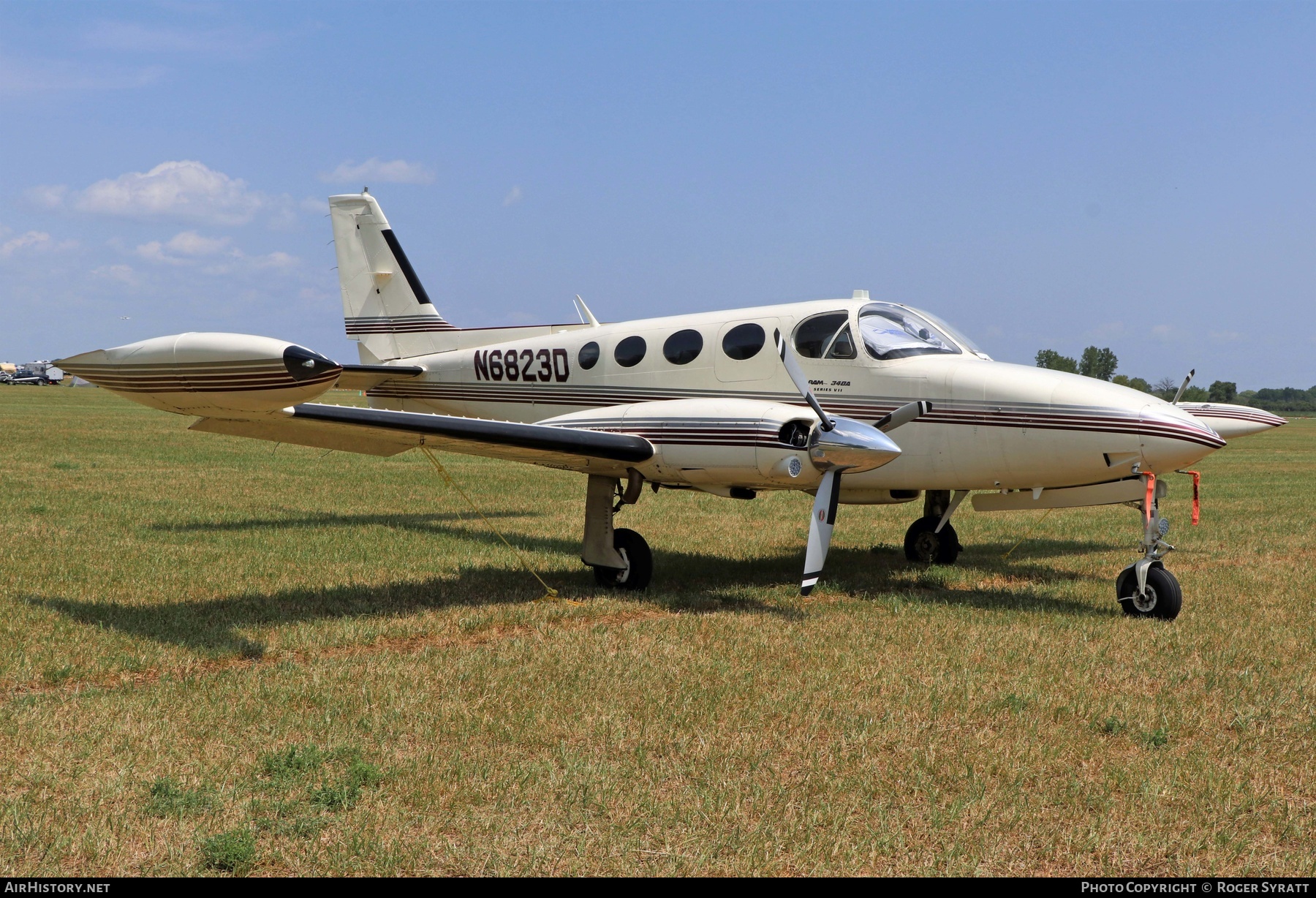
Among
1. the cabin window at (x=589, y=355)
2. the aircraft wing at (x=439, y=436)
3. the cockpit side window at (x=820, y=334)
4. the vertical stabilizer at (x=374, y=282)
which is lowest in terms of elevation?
the aircraft wing at (x=439, y=436)

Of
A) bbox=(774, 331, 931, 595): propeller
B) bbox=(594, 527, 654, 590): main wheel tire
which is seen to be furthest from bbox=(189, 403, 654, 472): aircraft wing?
bbox=(774, 331, 931, 595): propeller

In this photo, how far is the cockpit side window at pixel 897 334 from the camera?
10507 millimetres

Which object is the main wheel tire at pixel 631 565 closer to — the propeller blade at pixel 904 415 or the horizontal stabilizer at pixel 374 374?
the propeller blade at pixel 904 415

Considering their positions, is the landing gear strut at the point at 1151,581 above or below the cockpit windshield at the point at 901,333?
below

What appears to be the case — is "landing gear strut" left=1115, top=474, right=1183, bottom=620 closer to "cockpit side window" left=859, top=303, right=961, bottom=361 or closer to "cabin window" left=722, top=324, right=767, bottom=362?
"cockpit side window" left=859, top=303, right=961, bottom=361

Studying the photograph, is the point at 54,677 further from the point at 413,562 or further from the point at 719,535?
the point at 719,535

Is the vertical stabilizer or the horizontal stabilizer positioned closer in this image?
the horizontal stabilizer

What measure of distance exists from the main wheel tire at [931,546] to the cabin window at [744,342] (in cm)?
356

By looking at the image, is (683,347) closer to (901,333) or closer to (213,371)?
(901,333)

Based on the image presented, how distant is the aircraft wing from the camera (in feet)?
28.7

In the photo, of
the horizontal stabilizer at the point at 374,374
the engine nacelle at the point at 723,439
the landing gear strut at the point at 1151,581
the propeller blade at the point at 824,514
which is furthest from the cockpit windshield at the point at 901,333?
the horizontal stabilizer at the point at 374,374

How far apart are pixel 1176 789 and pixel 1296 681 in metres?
2.74

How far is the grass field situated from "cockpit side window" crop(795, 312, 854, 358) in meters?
2.54

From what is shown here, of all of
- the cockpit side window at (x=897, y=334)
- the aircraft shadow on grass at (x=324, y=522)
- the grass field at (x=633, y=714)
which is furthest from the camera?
the aircraft shadow on grass at (x=324, y=522)
